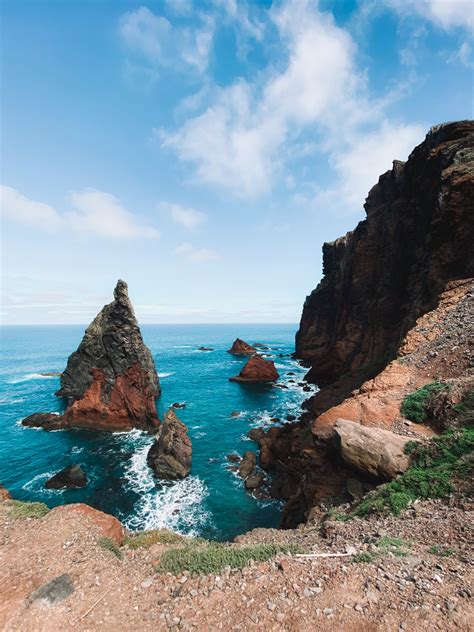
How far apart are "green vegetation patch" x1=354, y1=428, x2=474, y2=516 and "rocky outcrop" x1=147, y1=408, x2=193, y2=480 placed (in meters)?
19.1

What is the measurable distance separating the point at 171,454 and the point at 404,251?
1383 inches

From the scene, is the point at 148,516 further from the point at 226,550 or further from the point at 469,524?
the point at 469,524

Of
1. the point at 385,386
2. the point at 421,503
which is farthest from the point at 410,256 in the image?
the point at 421,503

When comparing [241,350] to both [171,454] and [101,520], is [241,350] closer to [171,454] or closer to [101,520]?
[171,454]

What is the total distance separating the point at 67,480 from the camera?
24172 millimetres

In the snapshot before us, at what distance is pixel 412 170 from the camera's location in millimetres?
32094

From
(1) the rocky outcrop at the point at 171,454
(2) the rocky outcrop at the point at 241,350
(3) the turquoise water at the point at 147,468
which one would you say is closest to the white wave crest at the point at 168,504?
(3) the turquoise water at the point at 147,468

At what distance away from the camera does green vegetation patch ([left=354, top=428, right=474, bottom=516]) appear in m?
9.57

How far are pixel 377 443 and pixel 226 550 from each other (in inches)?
298

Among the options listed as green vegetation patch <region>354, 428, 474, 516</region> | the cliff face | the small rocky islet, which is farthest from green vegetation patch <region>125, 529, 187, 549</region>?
the cliff face

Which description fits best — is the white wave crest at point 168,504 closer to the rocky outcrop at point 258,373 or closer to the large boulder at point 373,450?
the large boulder at point 373,450

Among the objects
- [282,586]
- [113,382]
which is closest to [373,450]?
[282,586]

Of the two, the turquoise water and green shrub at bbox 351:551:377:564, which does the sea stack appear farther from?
green shrub at bbox 351:551:377:564

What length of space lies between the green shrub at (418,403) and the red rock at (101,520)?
14.1 metres
